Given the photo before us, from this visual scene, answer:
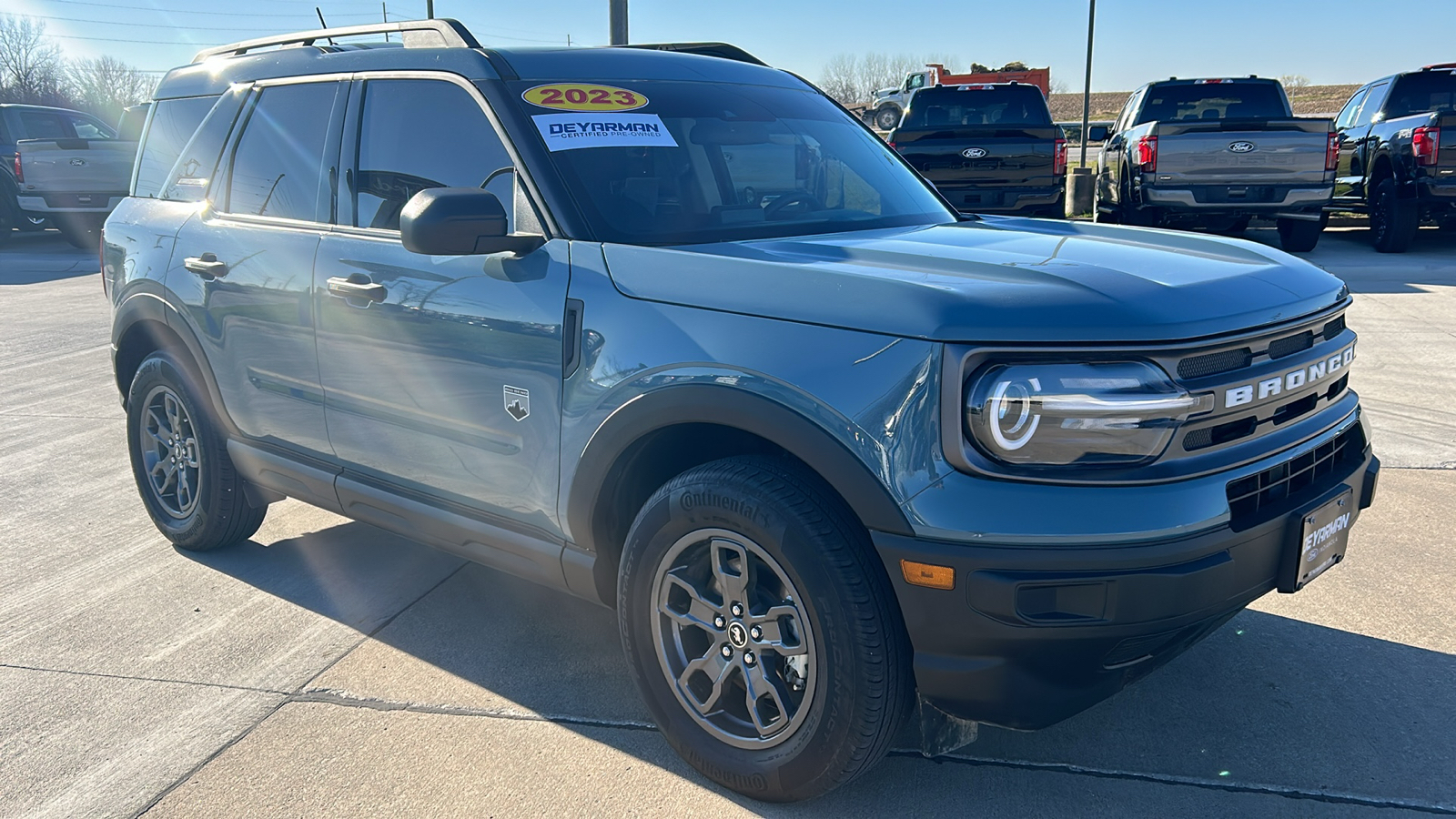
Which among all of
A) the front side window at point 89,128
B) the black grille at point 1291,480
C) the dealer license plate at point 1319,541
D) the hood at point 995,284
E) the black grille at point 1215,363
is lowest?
the dealer license plate at point 1319,541

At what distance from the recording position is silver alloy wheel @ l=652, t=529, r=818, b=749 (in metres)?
2.64

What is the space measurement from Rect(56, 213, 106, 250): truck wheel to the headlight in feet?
59.2

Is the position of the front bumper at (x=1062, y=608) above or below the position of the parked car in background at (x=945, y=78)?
below

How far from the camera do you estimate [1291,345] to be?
8.84 ft

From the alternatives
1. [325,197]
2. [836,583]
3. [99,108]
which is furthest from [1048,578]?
[99,108]

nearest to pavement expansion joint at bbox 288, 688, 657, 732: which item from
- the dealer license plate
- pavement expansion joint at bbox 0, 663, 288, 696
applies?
pavement expansion joint at bbox 0, 663, 288, 696

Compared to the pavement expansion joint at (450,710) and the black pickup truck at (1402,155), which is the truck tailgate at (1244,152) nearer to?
the black pickup truck at (1402,155)

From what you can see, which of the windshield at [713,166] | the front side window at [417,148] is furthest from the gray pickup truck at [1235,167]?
the front side window at [417,148]

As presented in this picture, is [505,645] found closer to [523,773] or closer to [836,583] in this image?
[523,773]

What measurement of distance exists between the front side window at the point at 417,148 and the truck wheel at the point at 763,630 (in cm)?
115

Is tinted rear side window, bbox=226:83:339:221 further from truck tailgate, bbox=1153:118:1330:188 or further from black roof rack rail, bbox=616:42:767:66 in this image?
truck tailgate, bbox=1153:118:1330:188

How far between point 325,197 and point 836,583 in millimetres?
2336

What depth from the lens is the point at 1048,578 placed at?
88.7 inches

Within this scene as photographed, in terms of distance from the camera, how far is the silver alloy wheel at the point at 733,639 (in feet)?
8.67
